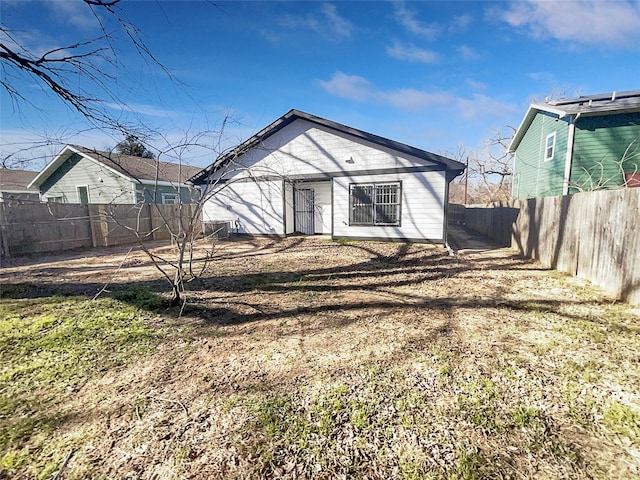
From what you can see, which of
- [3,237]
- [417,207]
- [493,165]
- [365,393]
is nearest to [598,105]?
[417,207]

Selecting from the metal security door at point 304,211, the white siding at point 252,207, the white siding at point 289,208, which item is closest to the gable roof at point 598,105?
the metal security door at point 304,211

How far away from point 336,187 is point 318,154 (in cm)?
145

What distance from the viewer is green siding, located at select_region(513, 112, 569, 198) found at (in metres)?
11.0

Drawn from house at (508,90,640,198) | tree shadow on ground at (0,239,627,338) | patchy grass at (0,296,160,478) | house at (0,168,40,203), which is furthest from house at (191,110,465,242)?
house at (0,168,40,203)

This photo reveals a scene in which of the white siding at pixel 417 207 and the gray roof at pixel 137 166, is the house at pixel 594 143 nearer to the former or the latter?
the white siding at pixel 417 207

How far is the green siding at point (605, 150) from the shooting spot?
9.72m

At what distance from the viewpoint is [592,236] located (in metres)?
4.96

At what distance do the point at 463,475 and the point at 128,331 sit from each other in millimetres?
3669

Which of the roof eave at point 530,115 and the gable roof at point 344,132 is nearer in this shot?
the gable roof at point 344,132

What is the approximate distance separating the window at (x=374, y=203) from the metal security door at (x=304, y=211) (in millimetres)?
2668

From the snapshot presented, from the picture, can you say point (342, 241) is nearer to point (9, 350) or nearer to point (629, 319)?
point (629, 319)

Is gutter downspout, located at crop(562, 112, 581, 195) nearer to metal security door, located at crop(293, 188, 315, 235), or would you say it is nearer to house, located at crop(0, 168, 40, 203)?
metal security door, located at crop(293, 188, 315, 235)

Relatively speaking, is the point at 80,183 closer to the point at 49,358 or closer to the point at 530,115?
the point at 49,358

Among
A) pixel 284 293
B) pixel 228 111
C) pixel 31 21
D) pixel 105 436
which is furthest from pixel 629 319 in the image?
Result: pixel 31 21
